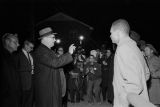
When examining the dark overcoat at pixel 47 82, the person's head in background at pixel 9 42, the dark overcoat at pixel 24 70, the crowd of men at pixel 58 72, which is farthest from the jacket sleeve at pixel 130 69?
the dark overcoat at pixel 24 70

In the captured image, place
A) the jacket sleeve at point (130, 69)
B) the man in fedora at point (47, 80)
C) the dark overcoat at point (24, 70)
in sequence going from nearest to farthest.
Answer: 1. the jacket sleeve at point (130, 69)
2. the man in fedora at point (47, 80)
3. the dark overcoat at point (24, 70)

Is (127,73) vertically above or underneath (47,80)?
above

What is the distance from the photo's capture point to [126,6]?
30844mm

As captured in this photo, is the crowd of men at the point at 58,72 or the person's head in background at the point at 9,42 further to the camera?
the person's head in background at the point at 9,42

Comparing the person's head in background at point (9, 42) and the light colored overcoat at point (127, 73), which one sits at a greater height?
the person's head in background at point (9, 42)

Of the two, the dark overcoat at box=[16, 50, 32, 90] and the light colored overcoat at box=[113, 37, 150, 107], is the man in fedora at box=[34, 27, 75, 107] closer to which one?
the light colored overcoat at box=[113, 37, 150, 107]

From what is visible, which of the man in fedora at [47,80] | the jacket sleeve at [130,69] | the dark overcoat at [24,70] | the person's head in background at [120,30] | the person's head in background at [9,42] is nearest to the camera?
the jacket sleeve at [130,69]

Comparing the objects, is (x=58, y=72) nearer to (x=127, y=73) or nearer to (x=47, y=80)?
(x=47, y=80)

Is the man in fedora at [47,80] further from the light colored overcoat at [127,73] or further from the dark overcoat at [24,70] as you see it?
the dark overcoat at [24,70]

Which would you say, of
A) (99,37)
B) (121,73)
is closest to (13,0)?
(99,37)

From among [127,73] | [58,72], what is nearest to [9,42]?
A: [58,72]

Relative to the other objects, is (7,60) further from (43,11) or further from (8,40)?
(43,11)

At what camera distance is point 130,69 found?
4.50 m

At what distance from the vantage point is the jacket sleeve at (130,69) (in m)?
4.44
